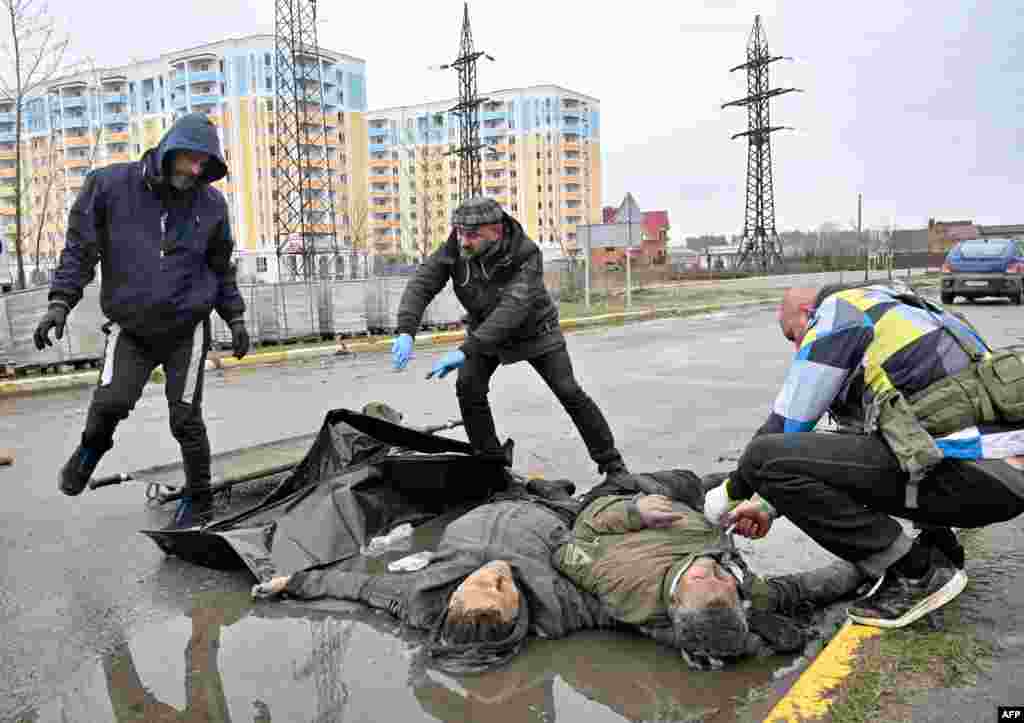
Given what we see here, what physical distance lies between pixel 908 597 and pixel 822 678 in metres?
0.60

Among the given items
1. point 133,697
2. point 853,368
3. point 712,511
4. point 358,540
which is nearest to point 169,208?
point 358,540

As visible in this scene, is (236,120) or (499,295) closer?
(499,295)

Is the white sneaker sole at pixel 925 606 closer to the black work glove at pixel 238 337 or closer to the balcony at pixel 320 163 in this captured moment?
the black work glove at pixel 238 337

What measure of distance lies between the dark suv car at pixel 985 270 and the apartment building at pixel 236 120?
60.2 metres

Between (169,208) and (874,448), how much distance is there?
3.24 metres

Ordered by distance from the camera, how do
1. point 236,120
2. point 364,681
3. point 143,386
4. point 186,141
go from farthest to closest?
point 236,120
point 143,386
point 186,141
point 364,681

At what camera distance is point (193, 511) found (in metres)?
4.16

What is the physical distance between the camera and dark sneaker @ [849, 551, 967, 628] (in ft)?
8.93

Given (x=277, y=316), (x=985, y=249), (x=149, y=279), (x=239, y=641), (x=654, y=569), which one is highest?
(x=985, y=249)

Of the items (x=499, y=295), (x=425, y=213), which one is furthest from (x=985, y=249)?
(x=425, y=213)

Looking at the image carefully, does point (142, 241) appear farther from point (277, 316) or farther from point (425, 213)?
point (425, 213)

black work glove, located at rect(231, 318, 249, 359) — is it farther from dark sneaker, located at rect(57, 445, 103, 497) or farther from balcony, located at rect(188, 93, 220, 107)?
balcony, located at rect(188, 93, 220, 107)

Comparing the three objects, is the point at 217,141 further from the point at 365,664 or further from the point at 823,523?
the point at 823,523

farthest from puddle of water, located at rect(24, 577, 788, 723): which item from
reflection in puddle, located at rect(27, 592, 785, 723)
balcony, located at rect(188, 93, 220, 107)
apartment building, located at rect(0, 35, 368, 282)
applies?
balcony, located at rect(188, 93, 220, 107)
